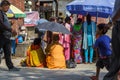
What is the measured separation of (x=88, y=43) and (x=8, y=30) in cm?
360

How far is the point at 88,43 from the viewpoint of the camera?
13.8m

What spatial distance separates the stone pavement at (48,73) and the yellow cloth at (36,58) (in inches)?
15.1

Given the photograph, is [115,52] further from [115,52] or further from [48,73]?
[48,73]

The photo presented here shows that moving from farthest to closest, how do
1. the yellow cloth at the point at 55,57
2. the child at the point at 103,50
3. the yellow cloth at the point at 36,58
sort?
the yellow cloth at the point at 36,58
the yellow cloth at the point at 55,57
the child at the point at 103,50

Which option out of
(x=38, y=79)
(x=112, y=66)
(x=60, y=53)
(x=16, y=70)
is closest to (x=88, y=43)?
(x=60, y=53)

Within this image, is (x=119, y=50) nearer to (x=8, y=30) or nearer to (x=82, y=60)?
(x=8, y=30)

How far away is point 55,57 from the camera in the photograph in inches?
495

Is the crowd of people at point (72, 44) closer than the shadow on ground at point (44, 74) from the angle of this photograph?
No

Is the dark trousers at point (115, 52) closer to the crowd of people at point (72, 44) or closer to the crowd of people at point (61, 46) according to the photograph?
the crowd of people at point (61, 46)

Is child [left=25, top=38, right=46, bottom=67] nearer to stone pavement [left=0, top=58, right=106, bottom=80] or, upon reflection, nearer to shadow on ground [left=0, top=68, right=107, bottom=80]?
stone pavement [left=0, top=58, right=106, bottom=80]

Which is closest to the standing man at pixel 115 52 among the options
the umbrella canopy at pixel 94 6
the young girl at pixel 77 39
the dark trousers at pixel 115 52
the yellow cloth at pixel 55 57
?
the dark trousers at pixel 115 52

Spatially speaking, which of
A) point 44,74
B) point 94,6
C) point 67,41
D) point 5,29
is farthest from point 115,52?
point 67,41

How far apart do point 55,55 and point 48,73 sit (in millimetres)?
1427

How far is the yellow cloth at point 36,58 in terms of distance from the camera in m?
12.7
